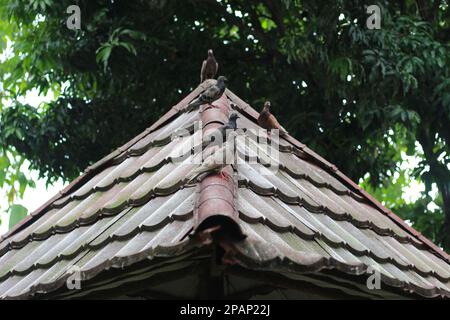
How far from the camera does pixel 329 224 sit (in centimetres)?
457

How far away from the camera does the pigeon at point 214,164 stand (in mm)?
4094

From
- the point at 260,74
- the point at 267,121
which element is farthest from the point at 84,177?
the point at 260,74

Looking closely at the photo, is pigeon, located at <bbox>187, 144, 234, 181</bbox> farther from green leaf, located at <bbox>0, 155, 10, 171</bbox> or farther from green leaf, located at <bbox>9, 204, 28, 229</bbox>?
green leaf, located at <bbox>0, 155, 10, 171</bbox>

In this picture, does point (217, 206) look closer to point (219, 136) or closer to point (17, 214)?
point (219, 136)

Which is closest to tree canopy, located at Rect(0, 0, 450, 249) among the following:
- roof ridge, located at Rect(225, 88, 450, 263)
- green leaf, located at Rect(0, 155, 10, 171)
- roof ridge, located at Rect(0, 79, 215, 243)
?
green leaf, located at Rect(0, 155, 10, 171)

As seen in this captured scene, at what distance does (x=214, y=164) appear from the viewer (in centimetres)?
410

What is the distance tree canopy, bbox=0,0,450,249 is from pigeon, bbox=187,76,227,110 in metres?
4.12

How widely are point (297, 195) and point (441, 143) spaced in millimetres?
7441

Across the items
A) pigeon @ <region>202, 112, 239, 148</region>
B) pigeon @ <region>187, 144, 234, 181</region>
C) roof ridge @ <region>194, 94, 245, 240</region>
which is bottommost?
roof ridge @ <region>194, 94, 245, 240</region>

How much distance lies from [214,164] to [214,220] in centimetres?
73

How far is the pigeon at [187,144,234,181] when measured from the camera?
13.4 ft
